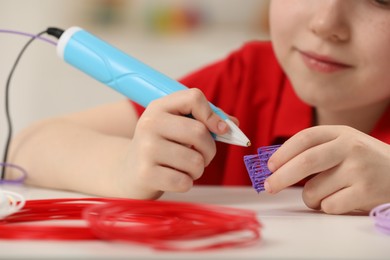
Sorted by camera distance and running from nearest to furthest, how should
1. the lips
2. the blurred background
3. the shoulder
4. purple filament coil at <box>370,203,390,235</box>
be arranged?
purple filament coil at <box>370,203,390,235</box> < the lips < the shoulder < the blurred background

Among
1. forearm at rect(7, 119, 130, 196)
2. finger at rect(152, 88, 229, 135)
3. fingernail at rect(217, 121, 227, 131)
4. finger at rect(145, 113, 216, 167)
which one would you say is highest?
finger at rect(152, 88, 229, 135)

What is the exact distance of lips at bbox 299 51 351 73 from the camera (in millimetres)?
659

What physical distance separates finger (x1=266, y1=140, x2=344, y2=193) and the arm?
61 millimetres

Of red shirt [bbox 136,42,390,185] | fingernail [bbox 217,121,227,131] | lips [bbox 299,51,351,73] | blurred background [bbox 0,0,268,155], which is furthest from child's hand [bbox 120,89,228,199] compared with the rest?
blurred background [bbox 0,0,268,155]

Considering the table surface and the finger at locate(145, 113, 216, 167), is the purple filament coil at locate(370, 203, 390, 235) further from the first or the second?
the finger at locate(145, 113, 216, 167)

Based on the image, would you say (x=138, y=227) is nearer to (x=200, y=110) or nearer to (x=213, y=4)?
(x=200, y=110)

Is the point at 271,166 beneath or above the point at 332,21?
beneath

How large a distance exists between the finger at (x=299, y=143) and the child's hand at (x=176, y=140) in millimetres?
52

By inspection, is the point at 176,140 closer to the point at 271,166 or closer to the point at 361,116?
the point at 271,166

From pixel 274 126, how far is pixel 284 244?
50 centimetres

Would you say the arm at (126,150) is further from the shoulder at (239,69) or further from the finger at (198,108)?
the shoulder at (239,69)

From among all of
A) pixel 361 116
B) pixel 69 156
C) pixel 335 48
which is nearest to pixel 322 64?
pixel 335 48

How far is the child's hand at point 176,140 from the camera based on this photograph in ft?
1.64

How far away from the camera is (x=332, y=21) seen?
0.61m
